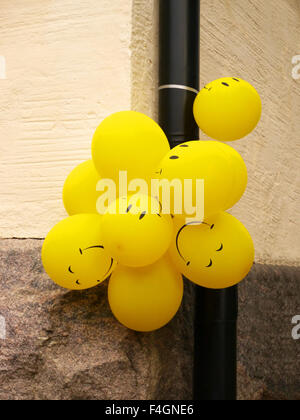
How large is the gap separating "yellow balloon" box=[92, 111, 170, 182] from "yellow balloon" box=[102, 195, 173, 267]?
→ 0.34 ft

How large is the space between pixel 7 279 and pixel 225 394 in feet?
2.54

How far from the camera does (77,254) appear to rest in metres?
1.23

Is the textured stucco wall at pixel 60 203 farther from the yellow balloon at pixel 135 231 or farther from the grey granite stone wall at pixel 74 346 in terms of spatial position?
the yellow balloon at pixel 135 231

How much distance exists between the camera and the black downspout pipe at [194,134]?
148 cm

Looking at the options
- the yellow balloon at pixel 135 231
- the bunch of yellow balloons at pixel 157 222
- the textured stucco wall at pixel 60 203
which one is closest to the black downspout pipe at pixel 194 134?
Result: the textured stucco wall at pixel 60 203

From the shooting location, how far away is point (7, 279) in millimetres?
1524

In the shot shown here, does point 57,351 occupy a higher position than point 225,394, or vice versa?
point 57,351

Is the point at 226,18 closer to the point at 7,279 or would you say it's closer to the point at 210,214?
the point at 210,214

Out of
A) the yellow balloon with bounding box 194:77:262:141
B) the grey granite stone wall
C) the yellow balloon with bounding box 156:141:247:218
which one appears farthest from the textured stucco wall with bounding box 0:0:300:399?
the yellow balloon with bounding box 156:141:247:218

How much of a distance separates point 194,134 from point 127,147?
0.36 m
